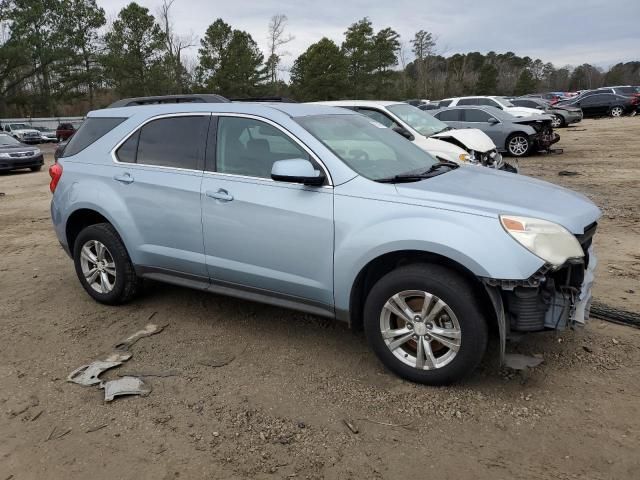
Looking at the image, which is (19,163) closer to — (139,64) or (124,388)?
(124,388)

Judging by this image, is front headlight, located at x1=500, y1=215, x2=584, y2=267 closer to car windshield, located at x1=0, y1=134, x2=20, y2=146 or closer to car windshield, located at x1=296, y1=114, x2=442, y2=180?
car windshield, located at x1=296, y1=114, x2=442, y2=180

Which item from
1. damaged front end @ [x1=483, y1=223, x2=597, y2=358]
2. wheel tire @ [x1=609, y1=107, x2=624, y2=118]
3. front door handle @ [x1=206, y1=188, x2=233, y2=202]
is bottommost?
damaged front end @ [x1=483, y1=223, x2=597, y2=358]

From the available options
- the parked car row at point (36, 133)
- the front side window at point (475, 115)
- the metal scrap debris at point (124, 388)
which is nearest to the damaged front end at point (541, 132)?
the front side window at point (475, 115)

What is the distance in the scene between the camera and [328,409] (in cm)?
322

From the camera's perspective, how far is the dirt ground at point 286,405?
274cm

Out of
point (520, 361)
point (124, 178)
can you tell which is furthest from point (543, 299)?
point (124, 178)

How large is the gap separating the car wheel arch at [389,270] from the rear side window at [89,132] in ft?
8.93

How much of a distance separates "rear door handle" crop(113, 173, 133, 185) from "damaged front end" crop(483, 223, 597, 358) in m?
3.01

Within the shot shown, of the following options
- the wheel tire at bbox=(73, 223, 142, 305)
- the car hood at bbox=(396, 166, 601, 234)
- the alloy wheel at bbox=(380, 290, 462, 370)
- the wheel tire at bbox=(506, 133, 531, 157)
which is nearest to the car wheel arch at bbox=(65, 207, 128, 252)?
the wheel tire at bbox=(73, 223, 142, 305)

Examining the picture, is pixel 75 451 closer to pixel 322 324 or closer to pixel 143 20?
pixel 322 324

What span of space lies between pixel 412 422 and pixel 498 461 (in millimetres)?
521

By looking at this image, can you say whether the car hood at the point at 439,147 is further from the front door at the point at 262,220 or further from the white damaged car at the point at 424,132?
the front door at the point at 262,220

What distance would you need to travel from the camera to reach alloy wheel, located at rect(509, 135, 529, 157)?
49.5 feet

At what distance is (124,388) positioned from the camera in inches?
138
